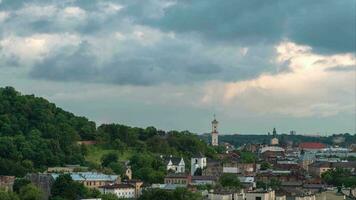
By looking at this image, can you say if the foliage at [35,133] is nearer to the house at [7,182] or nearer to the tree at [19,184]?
the house at [7,182]

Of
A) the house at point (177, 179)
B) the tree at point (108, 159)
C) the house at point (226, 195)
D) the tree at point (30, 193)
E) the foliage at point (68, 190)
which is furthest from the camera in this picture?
the tree at point (108, 159)

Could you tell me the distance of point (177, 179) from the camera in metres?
86.1

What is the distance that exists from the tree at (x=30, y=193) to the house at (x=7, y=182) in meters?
2.60

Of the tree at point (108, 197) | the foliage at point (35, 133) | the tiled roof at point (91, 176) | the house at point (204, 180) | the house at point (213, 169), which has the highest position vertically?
the foliage at point (35, 133)

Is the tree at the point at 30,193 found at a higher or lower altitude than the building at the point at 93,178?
lower

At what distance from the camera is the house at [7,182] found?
7014 cm

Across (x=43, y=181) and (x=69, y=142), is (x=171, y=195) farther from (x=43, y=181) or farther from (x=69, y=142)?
(x=69, y=142)

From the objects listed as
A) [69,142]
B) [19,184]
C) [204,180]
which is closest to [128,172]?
[204,180]

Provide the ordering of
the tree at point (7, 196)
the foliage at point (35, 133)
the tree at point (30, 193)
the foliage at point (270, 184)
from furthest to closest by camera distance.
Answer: the foliage at point (35, 133) < the foliage at point (270, 184) < the tree at point (30, 193) < the tree at point (7, 196)

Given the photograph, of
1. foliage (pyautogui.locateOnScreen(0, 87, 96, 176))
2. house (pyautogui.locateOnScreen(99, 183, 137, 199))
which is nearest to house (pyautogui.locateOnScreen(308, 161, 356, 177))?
foliage (pyautogui.locateOnScreen(0, 87, 96, 176))

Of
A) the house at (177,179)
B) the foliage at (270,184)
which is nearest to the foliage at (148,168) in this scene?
the house at (177,179)

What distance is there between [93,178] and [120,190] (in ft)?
18.2

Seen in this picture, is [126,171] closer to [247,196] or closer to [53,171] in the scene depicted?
[53,171]

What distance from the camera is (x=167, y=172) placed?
3743 inches
